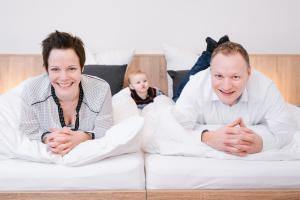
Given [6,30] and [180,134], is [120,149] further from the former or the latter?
[6,30]

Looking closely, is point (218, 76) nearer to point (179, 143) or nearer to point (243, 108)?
point (243, 108)

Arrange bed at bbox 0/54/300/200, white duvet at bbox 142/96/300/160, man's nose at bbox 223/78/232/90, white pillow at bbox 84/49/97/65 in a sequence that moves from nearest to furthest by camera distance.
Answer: bed at bbox 0/54/300/200 < white duvet at bbox 142/96/300/160 < man's nose at bbox 223/78/232/90 < white pillow at bbox 84/49/97/65

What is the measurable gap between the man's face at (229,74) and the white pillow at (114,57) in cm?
119

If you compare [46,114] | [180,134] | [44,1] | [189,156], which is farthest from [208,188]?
[44,1]

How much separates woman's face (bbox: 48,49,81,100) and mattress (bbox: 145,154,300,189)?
0.51 metres

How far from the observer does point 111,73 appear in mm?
2467

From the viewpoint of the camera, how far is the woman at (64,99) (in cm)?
153

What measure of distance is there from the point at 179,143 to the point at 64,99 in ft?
1.75

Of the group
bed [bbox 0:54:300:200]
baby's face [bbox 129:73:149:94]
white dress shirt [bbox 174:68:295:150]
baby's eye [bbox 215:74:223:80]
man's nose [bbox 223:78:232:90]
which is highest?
baby's face [bbox 129:73:149:94]

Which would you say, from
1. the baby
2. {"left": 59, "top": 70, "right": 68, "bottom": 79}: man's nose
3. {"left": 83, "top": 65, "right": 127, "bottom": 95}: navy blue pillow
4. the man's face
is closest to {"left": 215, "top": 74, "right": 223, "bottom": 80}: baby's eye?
the man's face

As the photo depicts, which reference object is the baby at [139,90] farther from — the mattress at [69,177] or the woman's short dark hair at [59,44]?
the mattress at [69,177]

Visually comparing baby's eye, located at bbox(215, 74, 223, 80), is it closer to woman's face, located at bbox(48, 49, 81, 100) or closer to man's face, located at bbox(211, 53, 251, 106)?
man's face, located at bbox(211, 53, 251, 106)

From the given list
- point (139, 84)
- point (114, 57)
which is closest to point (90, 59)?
point (114, 57)

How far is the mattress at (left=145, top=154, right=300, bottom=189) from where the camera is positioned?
1312 millimetres
